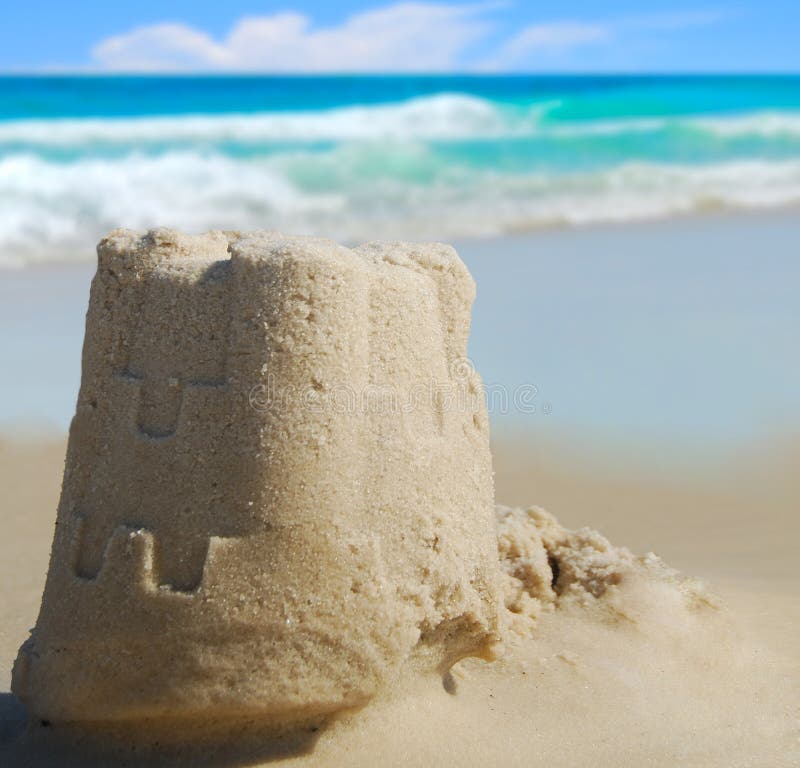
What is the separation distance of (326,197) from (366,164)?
2.16 metres

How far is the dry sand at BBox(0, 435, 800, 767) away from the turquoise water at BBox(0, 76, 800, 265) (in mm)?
6921

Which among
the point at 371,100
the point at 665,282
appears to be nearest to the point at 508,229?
the point at 665,282

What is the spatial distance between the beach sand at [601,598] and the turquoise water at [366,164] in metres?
3.96

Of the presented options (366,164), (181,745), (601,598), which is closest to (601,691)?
(601,598)

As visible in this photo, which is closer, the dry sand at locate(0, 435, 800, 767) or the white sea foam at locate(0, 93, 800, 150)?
the dry sand at locate(0, 435, 800, 767)

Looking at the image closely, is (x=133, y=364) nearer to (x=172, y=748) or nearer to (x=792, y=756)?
(x=172, y=748)

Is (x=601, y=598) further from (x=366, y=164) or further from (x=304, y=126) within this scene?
(x=304, y=126)

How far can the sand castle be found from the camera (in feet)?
6.41

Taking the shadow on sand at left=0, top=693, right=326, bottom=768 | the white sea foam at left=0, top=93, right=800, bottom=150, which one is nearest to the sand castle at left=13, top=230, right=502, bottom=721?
the shadow on sand at left=0, top=693, right=326, bottom=768

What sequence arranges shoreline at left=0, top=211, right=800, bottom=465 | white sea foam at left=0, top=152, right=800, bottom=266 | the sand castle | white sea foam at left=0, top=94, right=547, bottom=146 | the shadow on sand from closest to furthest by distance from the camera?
1. the sand castle
2. the shadow on sand
3. shoreline at left=0, top=211, right=800, bottom=465
4. white sea foam at left=0, top=152, right=800, bottom=266
5. white sea foam at left=0, top=94, right=547, bottom=146

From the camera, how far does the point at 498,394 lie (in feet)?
18.5

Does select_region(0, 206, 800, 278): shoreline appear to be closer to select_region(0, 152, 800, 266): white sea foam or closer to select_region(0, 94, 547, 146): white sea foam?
select_region(0, 152, 800, 266): white sea foam

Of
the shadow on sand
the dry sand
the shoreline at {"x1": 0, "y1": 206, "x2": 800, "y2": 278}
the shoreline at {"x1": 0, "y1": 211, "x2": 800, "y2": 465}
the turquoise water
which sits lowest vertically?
the shadow on sand

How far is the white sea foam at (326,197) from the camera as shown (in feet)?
35.6
